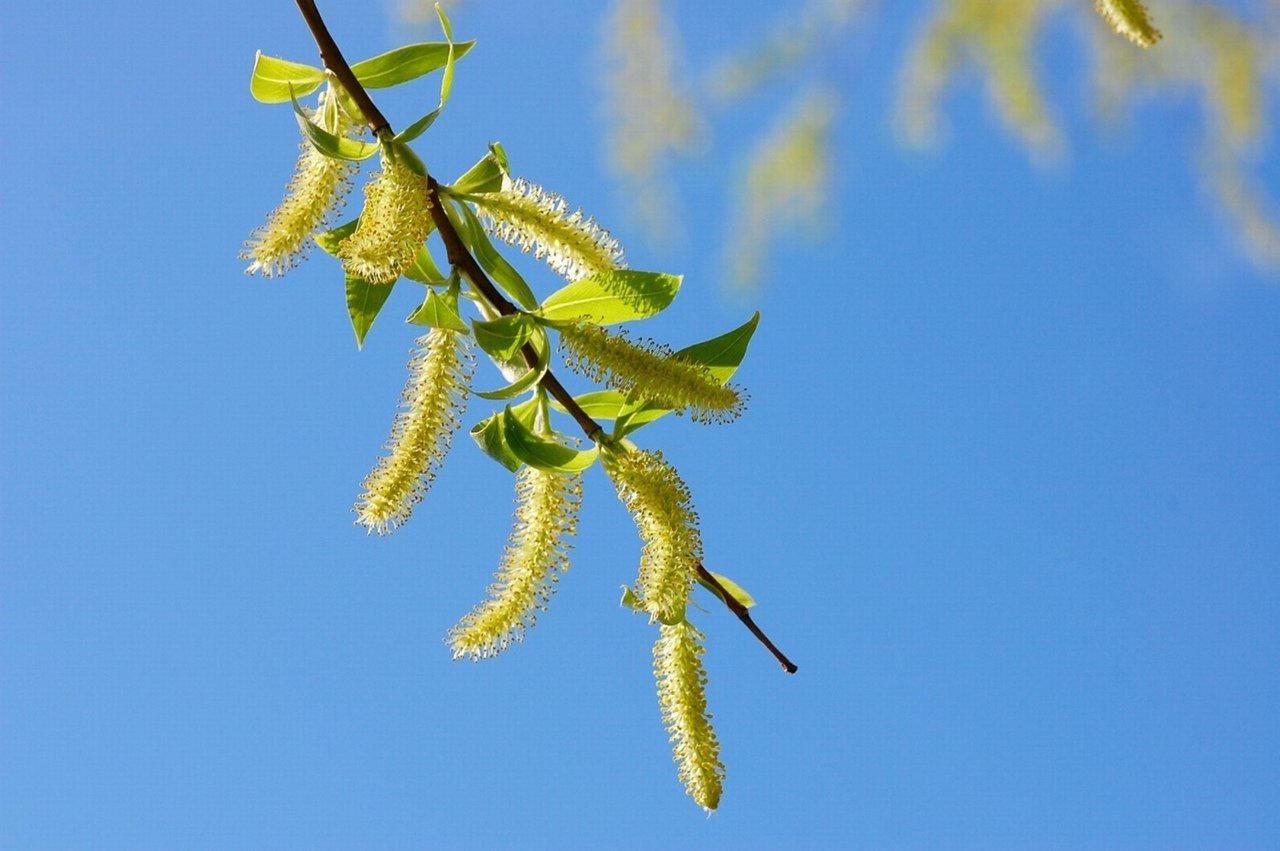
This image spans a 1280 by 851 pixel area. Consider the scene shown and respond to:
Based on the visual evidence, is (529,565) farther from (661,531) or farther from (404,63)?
(404,63)

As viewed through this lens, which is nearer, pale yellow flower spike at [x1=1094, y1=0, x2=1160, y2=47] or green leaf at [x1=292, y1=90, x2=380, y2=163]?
green leaf at [x1=292, y1=90, x2=380, y2=163]

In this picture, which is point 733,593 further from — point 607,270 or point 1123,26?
point 1123,26

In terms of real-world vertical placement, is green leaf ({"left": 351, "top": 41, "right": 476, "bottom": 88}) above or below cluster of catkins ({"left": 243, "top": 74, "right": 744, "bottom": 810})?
above

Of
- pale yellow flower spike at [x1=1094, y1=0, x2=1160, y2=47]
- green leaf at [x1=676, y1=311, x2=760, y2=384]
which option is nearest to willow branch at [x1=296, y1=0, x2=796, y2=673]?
green leaf at [x1=676, y1=311, x2=760, y2=384]

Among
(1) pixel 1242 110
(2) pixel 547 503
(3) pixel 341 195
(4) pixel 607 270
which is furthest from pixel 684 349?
(1) pixel 1242 110

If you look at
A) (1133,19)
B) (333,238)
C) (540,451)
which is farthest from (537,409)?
(1133,19)

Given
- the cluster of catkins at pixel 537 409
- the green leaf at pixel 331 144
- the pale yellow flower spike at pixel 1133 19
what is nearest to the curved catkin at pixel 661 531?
the cluster of catkins at pixel 537 409

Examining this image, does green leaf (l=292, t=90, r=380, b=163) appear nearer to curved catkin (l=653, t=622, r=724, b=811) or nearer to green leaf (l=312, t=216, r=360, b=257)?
green leaf (l=312, t=216, r=360, b=257)
